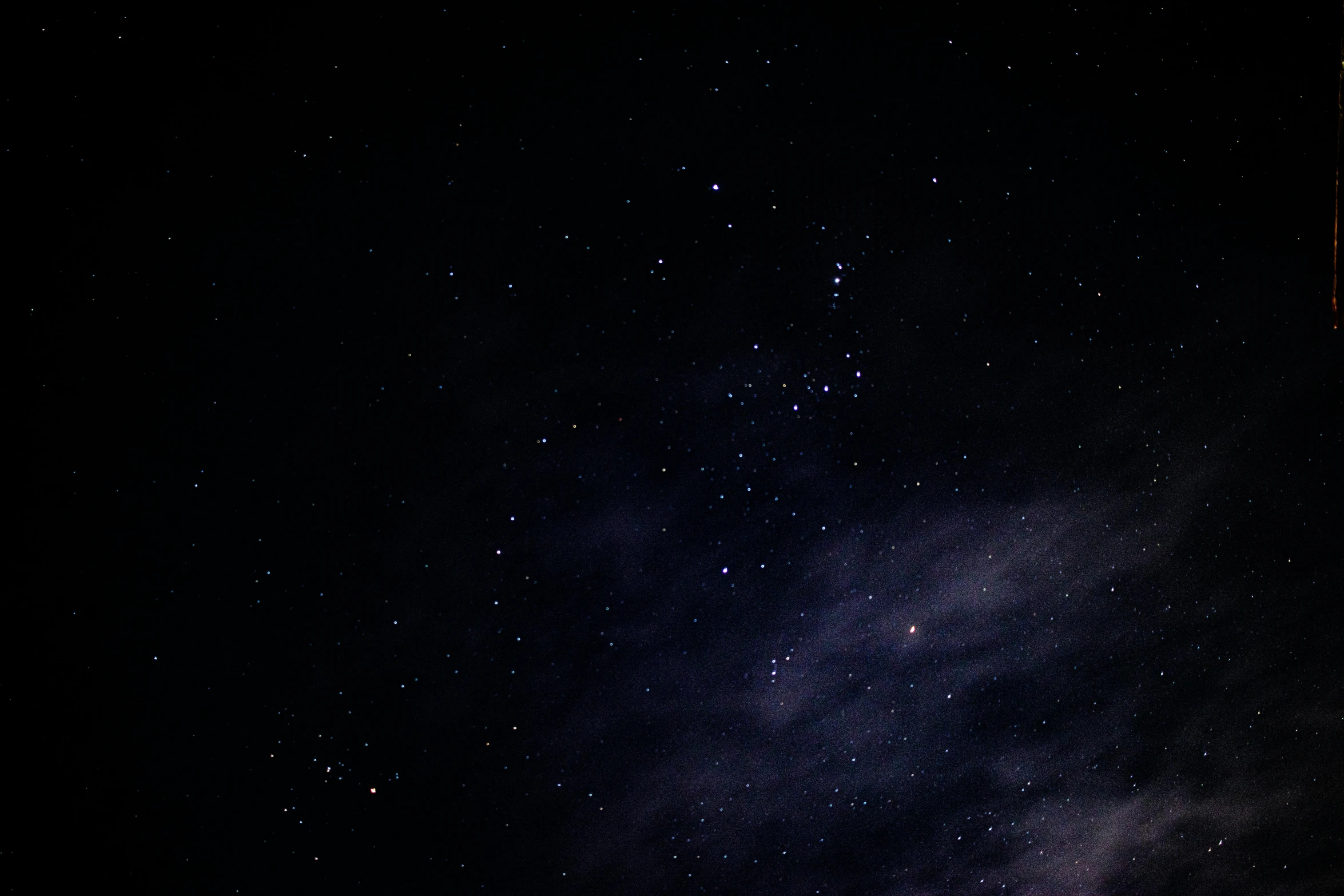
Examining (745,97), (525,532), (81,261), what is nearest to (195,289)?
(81,261)

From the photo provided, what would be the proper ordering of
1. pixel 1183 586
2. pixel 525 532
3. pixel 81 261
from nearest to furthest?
pixel 81 261 → pixel 525 532 → pixel 1183 586

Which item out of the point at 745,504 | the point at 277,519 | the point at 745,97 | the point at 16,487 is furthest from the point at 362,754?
the point at 745,97

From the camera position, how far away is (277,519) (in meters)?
1.15

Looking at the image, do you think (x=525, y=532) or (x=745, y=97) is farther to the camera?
(x=525, y=532)

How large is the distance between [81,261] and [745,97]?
953 millimetres

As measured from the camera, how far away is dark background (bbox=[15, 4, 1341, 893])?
3.44ft

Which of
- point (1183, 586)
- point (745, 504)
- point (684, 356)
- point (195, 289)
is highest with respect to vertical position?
point (195, 289)

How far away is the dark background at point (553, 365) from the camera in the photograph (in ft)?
3.44

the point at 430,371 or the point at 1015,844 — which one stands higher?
the point at 430,371

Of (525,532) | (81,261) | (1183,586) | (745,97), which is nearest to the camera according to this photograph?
(81,261)

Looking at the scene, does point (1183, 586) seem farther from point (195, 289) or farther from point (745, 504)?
point (195, 289)

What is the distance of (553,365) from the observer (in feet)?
3.87

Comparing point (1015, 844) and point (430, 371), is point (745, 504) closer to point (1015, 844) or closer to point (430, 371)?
point (430, 371)

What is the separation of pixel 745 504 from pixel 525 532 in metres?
0.37
